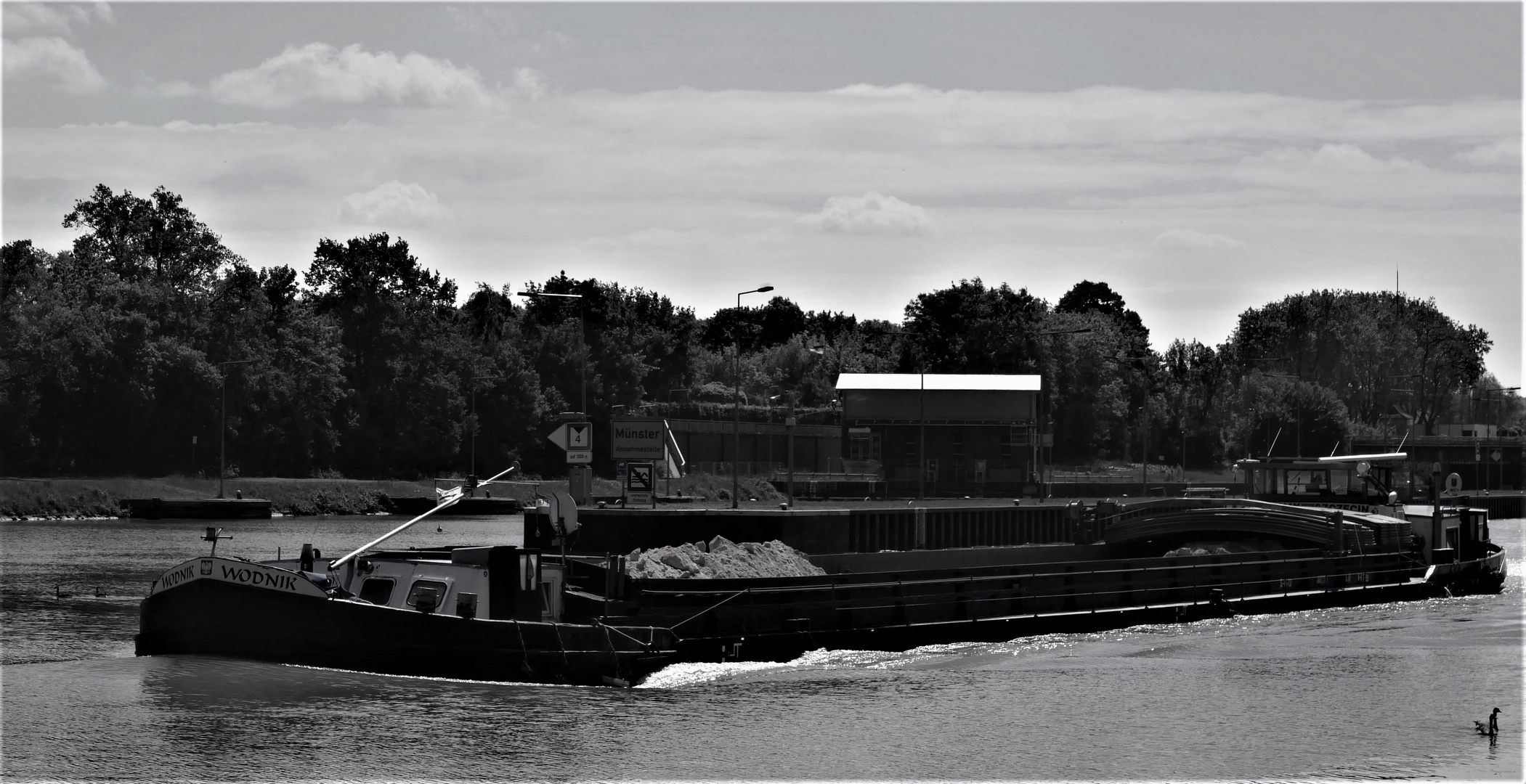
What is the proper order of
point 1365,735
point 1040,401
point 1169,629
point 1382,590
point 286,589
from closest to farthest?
point 1365,735
point 286,589
point 1169,629
point 1382,590
point 1040,401

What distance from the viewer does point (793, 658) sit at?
37156 millimetres

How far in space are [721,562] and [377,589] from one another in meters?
14.2

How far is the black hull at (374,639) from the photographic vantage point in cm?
3173

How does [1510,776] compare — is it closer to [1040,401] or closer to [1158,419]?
[1040,401]

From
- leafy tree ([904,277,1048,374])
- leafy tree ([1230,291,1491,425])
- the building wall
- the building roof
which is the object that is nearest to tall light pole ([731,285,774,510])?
the building wall

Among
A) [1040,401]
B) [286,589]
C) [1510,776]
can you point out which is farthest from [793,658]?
[1040,401]

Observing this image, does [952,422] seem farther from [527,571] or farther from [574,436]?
[527,571]

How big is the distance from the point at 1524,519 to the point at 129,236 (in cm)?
11921

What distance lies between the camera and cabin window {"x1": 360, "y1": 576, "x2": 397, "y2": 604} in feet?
108

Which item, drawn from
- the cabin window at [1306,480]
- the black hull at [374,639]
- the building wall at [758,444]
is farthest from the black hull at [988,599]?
the building wall at [758,444]

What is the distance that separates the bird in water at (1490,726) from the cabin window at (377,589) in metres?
20.7

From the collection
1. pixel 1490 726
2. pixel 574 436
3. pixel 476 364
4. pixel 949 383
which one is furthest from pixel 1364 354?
pixel 1490 726

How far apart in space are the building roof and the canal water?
82.2 metres

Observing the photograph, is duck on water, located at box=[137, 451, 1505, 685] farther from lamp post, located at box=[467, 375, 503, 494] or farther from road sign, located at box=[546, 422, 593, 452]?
lamp post, located at box=[467, 375, 503, 494]
